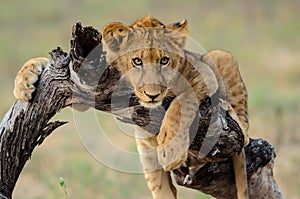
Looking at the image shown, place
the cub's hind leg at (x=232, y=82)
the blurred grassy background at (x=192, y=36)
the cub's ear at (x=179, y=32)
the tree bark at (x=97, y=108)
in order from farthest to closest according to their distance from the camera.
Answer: the blurred grassy background at (x=192, y=36)
the cub's hind leg at (x=232, y=82)
the cub's ear at (x=179, y=32)
the tree bark at (x=97, y=108)

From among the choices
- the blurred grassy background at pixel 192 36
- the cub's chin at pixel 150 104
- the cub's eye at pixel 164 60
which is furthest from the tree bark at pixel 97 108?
the blurred grassy background at pixel 192 36

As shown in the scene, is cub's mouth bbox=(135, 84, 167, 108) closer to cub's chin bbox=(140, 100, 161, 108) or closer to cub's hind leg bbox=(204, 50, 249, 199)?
cub's chin bbox=(140, 100, 161, 108)

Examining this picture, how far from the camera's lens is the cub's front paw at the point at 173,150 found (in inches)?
124

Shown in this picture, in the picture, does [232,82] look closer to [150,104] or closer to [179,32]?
[179,32]

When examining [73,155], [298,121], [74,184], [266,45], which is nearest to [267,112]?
[298,121]

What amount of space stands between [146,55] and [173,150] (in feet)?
1.36

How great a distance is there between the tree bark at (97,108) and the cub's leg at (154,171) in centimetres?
9

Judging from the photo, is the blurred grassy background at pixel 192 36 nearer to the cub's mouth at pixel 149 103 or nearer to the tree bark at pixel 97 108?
the tree bark at pixel 97 108


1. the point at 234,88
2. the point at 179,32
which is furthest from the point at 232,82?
the point at 179,32

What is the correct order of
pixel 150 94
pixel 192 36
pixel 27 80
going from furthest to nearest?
pixel 192 36 < pixel 27 80 < pixel 150 94

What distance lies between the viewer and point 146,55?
10.0 feet

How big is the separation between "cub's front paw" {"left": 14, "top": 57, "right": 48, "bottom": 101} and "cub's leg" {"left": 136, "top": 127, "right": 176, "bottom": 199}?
0.55m

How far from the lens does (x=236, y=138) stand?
3.36 metres

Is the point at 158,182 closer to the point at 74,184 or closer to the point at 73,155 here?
the point at 74,184
